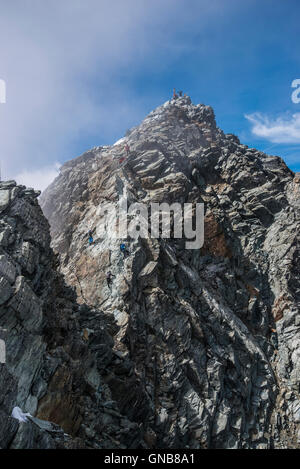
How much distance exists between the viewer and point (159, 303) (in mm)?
34219

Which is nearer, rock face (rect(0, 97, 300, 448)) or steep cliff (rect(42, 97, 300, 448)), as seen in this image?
rock face (rect(0, 97, 300, 448))

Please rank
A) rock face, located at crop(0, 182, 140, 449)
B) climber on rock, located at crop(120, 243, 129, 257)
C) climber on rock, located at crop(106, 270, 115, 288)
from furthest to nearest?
climber on rock, located at crop(120, 243, 129, 257) < climber on rock, located at crop(106, 270, 115, 288) < rock face, located at crop(0, 182, 140, 449)

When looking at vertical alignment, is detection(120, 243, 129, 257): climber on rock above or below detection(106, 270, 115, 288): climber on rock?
above

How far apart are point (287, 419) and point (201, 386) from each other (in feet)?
42.2

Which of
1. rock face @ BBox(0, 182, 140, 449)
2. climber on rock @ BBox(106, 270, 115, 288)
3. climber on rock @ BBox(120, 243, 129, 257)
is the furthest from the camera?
climber on rock @ BBox(120, 243, 129, 257)

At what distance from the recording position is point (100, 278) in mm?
35094

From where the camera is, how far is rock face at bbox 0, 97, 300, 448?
20141 mm

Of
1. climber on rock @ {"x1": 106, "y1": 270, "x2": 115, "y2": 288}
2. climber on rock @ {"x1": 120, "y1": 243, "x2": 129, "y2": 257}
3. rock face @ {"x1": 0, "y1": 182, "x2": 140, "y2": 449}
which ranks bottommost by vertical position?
rock face @ {"x1": 0, "y1": 182, "x2": 140, "y2": 449}

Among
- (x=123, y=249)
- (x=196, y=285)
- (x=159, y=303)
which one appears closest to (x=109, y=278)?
(x=123, y=249)

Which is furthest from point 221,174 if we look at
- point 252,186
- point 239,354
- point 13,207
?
point 13,207

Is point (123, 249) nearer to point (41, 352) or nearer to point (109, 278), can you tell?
point (109, 278)

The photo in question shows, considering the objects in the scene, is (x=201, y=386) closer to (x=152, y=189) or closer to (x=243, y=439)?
(x=243, y=439)

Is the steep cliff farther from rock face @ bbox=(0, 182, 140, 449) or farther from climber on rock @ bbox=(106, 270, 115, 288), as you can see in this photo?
rock face @ bbox=(0, 182, 140, 449)

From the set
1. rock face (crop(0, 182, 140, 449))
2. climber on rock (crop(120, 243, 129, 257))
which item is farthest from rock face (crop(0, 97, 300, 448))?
climber on rock (crop(120, 243, 129, 257))
